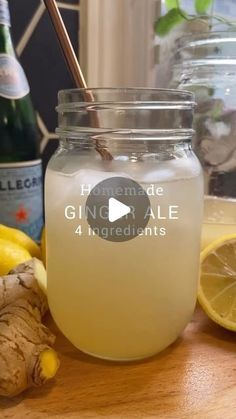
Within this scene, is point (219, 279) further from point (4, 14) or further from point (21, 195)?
point (4, 14)

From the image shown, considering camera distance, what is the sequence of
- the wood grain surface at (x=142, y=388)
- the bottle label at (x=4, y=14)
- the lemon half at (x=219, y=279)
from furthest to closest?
the bottle label at (x=4, y=14), the lemon half at (x=219, y=279), the wood grain surface at (x=142, y=388)

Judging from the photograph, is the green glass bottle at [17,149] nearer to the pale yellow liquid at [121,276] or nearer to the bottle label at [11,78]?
the bottle label at [11,78]

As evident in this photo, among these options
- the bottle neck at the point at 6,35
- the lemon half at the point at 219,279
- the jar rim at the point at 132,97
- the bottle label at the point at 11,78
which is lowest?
the lemon half at the point at 219,279

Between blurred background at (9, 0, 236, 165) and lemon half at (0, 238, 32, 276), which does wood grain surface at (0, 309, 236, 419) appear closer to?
lemon half at (0, 238, 32, 276)

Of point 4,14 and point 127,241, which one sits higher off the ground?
point 4,14

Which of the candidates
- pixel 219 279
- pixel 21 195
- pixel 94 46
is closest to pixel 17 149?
pixel 21 195

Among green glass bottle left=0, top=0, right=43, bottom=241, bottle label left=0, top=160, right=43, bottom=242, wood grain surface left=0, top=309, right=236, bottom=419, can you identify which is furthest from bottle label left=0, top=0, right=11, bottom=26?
wood grain surface left=0, top=309, right=236, bottom=419

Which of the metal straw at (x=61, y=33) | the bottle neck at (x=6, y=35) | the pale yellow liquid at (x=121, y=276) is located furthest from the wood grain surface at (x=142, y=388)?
the bottle neck at (x=6, y=35)
